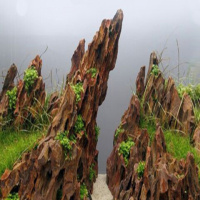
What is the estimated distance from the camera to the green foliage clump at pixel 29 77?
7.30 m

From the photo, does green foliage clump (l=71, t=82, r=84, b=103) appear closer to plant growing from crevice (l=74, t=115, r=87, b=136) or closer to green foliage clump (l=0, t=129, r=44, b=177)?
plant growing from crevice (l=74, t=115, r=87, b=136)

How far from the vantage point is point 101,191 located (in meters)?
6.87

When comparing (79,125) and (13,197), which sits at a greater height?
(79,125)

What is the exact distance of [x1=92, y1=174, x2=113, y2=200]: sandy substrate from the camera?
667cm

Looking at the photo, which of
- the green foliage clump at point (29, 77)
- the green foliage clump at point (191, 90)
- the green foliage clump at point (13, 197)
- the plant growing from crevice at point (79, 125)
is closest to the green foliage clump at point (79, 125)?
the plant growing from crevice at point (79, 125)

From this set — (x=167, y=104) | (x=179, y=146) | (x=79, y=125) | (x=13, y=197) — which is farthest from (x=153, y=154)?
(x=13, y=197)

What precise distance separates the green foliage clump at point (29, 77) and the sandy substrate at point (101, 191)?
8.34 ft

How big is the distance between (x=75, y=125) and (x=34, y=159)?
945mm

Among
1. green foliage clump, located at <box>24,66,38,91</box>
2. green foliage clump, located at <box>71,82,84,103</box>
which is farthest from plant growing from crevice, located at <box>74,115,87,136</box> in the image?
green foliage clump, located at <box>24,66,38,91</box>

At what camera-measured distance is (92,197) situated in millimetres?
6676

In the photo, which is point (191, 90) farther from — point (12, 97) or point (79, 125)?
point (12, 97)

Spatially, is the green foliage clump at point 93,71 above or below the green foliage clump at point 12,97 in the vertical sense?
above

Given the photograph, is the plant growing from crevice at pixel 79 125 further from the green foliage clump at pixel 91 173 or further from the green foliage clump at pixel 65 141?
the green foliage clump at pixel 91 173

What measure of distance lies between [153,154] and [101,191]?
1826 millimetres
